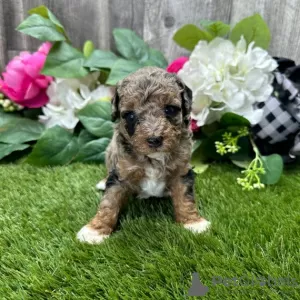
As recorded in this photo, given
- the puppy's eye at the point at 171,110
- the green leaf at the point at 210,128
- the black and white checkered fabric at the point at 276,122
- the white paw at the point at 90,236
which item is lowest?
the white paw at the point at 90,236

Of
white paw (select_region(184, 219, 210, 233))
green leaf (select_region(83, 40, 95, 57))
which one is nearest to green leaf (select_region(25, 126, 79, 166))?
green leaf (select_region(83, 40, 95, 57))

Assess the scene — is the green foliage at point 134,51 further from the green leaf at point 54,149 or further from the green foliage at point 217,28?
the green leaf at point 54,149

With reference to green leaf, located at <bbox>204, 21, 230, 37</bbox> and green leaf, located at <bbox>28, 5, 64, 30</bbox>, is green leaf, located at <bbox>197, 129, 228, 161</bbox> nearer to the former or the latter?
green leaf, located at <bbox>204, 21, 230, 37</bbox>

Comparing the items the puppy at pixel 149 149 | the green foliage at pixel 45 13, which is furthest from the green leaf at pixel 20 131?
the puppy at pixel 149 149

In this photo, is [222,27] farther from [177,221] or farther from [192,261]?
[192,261]

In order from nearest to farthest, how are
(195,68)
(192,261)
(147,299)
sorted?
1. (147,299)
2. (192,261)
3. (195,68)

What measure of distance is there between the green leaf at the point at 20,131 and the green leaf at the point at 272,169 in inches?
61.9

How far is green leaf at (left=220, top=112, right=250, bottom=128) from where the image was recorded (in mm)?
2299

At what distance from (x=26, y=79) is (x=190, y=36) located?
1.22 meters

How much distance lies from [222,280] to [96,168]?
1.33m

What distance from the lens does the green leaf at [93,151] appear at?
8.31 ft

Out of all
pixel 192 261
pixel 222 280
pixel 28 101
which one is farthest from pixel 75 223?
pixel 28 101

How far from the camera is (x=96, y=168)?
2.46 meters

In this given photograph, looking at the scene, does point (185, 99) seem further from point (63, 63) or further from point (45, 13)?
point (45, 13)
